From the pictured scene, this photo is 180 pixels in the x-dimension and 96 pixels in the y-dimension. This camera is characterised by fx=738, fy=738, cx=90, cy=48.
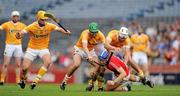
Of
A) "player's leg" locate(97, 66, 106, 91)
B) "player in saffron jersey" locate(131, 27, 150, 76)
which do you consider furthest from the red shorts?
"player in saffron jersey" locate(131, 27, 150, 76)

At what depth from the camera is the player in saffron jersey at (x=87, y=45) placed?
72.0ft

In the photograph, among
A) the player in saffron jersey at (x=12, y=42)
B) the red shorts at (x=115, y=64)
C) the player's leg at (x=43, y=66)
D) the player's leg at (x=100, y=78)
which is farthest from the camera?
the player in saffron jersey at (x=12, y=42)

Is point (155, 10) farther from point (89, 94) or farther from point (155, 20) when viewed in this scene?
point (89, 94)

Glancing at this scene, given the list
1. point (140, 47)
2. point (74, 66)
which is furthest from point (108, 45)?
point (140, 47)

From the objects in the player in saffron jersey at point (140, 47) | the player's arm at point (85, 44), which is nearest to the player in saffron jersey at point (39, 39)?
the player's arm at point (85, 44)

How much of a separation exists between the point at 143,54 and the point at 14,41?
20.0 ft

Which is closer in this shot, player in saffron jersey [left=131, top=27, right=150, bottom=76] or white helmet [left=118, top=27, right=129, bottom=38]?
white helmet [left=118, top=27, right=129, bottom=38]

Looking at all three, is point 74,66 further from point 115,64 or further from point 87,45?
point 115,64

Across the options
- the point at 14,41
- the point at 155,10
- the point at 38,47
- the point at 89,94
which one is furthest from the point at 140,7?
the point at 89,94

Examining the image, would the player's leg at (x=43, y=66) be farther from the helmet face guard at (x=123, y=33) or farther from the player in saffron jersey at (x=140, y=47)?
the player in saffron jersey at (x=140, y=47)

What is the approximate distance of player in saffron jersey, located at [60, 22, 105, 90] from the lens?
21.9 metres

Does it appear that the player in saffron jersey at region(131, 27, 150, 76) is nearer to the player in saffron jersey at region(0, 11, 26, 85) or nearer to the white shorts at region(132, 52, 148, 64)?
the white shorts at region(132, 52, 148, 64)

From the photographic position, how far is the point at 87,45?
74.1 feet

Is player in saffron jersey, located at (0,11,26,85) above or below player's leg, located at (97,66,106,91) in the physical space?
above
